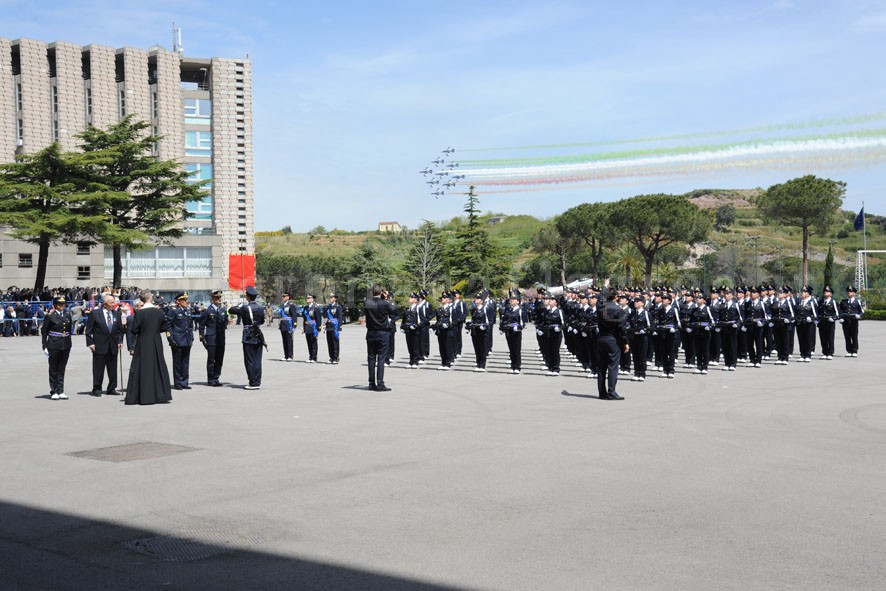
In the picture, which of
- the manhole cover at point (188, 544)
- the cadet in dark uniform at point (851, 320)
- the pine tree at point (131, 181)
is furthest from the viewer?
the pine tree at point (131, 181)

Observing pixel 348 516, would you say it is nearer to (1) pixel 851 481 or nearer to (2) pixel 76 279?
(1) pixel 851 481

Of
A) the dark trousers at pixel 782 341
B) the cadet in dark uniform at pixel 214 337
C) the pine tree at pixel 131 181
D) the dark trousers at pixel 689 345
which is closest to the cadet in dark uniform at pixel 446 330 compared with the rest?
the dark trousers at pixel 689 345

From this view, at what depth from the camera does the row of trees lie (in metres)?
45.3

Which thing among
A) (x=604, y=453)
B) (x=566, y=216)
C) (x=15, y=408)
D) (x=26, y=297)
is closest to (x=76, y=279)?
(x=26, y=297)

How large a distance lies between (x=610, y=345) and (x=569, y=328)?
6.48 metres

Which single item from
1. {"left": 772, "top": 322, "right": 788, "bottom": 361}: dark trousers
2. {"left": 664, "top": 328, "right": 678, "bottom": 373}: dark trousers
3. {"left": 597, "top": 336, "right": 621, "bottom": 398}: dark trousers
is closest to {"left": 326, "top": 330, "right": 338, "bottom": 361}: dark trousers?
{"left": 664, "top": 328, "right": 678, "bottom": 373}: dark trousers

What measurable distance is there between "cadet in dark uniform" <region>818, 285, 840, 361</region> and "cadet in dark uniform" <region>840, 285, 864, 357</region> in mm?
210

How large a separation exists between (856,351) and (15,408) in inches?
796

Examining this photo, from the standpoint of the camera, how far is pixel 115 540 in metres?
6.14

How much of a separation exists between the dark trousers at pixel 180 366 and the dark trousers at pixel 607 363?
7844 millimetres

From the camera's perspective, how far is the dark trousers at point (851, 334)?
74.4 feet

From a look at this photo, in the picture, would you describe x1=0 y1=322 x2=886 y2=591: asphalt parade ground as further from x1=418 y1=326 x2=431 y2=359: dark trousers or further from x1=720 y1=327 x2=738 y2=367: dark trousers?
x1=418 y1=326 x2=431 y2=359: dark trousers

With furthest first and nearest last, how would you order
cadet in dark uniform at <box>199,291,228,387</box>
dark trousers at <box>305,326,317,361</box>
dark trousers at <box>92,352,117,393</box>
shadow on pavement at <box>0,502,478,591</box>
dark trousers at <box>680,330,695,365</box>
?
dark trousers at <box>305,326,317,361</box> → dark trousers at <box>680,330,695,365</box> → cadet in dark uniform at <box>199,291,228,387</box> → dark trousers at <box>92,352,117,393</box> → shadow on pavement at <box>0,502,478,591</box>

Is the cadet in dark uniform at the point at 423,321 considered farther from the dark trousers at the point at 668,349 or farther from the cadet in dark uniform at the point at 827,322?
the cadet in dark uniform at the point at 827,322
